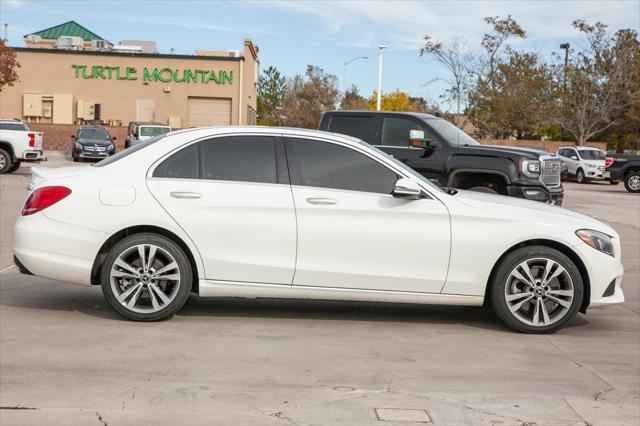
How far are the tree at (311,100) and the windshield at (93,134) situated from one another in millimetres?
27945

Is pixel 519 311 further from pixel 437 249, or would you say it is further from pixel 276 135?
pixel 276 135

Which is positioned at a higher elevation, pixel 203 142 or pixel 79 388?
pixel 203 142

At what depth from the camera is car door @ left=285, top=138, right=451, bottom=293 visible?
24.6ft

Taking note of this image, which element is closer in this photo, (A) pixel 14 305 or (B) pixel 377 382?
(B) pixel 377 382

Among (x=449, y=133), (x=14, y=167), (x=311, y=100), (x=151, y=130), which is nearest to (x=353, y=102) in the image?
(x=311, y=100)

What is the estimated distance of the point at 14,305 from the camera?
321 inches

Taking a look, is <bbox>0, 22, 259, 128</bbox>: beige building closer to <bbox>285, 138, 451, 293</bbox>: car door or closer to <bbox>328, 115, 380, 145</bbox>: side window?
<bbox>328, 115, 380, 145</bbox>: side window

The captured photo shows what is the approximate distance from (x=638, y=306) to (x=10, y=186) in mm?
17742

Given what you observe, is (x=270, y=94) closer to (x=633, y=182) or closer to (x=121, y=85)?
(x=121, y=85)

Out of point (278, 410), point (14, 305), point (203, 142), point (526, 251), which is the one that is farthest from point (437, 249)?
point (14, 305)

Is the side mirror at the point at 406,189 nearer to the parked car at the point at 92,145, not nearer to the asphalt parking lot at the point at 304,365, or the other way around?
the asphalt parking lot at the point at 304,365

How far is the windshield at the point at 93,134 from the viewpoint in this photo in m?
42.4

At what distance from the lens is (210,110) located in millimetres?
62719

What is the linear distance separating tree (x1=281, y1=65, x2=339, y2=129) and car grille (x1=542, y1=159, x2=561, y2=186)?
5539cm
